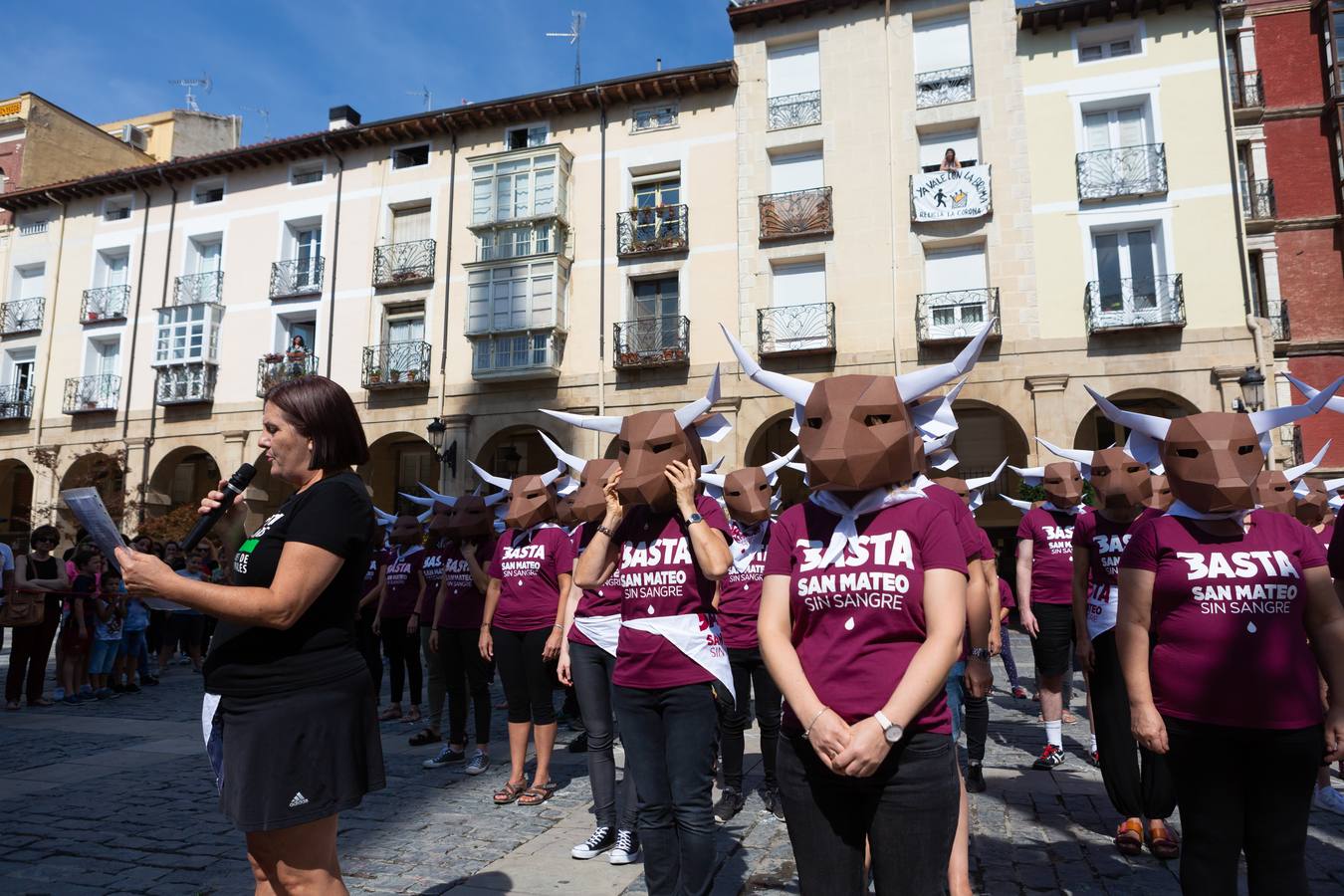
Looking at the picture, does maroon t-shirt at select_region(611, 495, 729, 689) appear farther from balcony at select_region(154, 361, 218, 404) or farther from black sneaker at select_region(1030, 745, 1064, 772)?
balcony at select_region(154, 361, 218, 404)

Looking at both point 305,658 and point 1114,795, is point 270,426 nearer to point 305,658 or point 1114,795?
point 305,658

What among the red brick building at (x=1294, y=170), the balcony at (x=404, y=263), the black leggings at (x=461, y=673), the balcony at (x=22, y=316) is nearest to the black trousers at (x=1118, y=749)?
the black leggings at (x=461, y=673)

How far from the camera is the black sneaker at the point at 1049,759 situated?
6.44 m

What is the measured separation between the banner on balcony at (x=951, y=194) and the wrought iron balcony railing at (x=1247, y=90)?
984cm

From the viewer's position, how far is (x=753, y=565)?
567 cm

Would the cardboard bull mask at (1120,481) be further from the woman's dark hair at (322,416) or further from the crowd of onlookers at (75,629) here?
the crowd of onlookers at (75,629)

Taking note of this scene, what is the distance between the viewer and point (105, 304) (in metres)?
26.6

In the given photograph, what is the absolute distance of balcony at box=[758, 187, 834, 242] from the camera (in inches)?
776

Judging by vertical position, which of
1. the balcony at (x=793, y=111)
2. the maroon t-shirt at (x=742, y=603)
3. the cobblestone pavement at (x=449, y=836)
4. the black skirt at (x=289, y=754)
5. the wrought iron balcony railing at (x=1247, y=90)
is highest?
the wrought iron balcony railing at (x=1247, y=90)

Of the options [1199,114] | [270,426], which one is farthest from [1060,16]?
[270,426]

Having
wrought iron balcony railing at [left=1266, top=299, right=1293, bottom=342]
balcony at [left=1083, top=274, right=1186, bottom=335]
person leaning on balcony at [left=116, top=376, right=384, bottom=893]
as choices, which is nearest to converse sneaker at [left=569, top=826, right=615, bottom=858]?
person leaning on balcony at [left=116, top=376, right=384, bottom=893]

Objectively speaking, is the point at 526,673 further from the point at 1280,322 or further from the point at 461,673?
the point at 1280,322

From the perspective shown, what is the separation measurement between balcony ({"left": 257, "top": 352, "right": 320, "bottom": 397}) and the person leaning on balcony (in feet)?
73.8

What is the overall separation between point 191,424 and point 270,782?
25179mm
